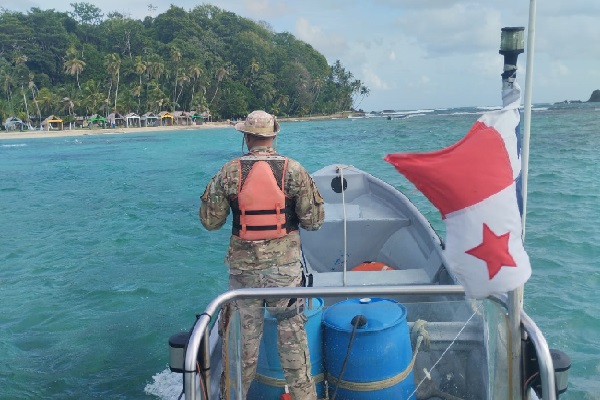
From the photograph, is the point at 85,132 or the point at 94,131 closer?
the point at 85,132

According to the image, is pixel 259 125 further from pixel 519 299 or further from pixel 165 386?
pixel 165 386

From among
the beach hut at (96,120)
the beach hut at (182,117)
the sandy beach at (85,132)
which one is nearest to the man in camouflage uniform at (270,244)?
the sandy beach at (85,132)

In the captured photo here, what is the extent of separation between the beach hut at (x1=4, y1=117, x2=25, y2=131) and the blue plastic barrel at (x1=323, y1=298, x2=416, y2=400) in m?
79.7

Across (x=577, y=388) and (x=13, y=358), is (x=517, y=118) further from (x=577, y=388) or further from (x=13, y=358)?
(x=13, y=358)

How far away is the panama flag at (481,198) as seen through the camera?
216 cm

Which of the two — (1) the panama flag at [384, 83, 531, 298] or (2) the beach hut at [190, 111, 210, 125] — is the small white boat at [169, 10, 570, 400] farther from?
(2) the beach hut at [190, 111, 210, 125]

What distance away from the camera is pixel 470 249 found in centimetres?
219

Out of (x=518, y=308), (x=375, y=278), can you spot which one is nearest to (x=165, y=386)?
(x=375, y=278)

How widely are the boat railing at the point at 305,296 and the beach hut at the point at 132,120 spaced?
8203cm

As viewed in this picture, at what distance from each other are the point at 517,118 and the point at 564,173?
20589mm

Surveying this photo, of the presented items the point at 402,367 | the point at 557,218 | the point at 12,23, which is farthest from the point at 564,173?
the point at 12,23

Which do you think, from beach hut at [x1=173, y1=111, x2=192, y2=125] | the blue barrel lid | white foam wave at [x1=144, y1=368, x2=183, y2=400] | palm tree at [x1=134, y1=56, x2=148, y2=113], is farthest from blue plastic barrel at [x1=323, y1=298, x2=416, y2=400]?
beach hut at [x1=173, y1=111, x2=192, y2=125]

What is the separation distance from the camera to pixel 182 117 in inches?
3413

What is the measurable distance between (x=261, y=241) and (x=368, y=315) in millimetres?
763
